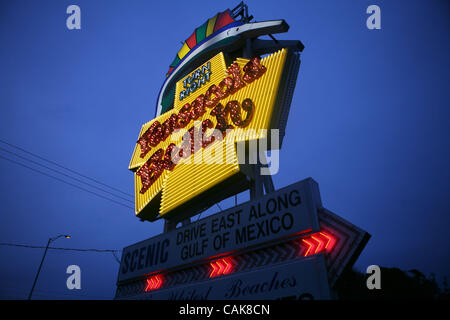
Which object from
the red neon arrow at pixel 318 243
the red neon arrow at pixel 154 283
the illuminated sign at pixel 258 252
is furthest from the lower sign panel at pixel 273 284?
the red neon arrow at pixel 154 283

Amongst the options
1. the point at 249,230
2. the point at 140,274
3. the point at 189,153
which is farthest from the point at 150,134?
the point at 249,230

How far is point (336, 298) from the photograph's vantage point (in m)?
4.24

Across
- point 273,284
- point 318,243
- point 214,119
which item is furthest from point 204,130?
point 273,284

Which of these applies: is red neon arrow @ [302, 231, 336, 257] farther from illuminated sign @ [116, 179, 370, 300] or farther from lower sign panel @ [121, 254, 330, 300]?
lower sign panel @ [121, 254, 330, 300]

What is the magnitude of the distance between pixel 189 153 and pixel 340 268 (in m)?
5.57

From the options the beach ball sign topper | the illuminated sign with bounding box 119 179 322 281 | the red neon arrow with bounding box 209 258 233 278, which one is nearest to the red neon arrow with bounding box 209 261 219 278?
the red neon arrow with bounding box 209 258 233 278

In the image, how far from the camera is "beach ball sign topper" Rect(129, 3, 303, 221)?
281 inches

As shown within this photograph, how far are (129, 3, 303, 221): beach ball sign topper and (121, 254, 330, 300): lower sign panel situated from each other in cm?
242

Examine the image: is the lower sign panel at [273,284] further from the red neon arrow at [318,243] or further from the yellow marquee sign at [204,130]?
the yellow marquee sign at [204,130]

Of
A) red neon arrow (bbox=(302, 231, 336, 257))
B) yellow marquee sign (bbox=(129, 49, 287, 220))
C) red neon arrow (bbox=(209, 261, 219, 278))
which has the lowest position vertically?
red neon arrow (bbox=(209, 261, 219, 278))

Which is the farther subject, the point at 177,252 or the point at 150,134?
the point at 150,134

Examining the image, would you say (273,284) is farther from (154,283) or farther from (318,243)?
(154,283)

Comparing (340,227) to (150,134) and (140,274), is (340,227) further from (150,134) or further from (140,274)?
(150,134)

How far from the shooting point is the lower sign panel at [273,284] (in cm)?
436
